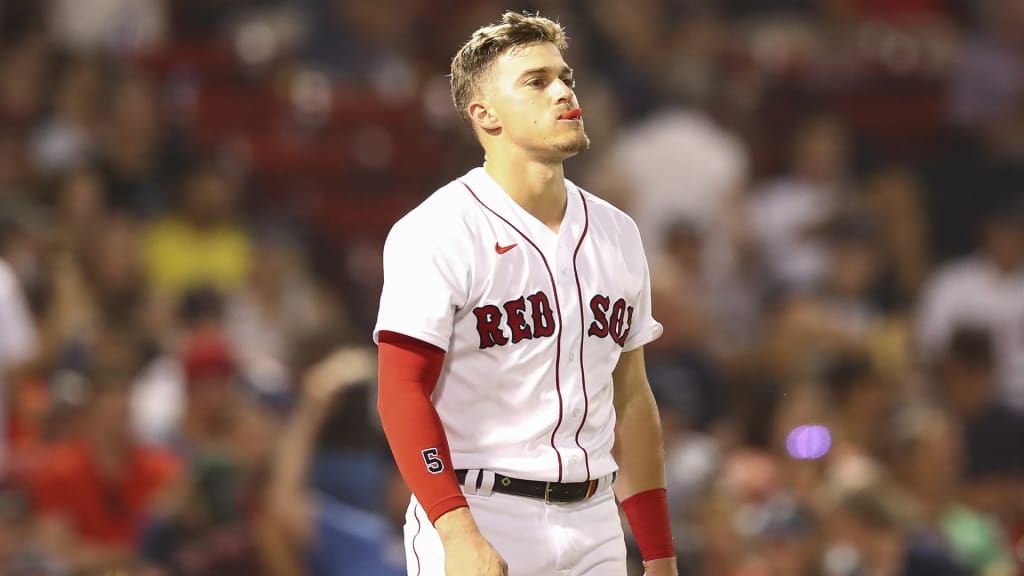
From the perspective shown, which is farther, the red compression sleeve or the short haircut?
the short haircut

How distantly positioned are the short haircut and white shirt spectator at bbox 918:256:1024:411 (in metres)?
5.57

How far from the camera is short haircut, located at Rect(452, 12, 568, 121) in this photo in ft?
11.0

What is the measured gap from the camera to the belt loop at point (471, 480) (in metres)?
3.30

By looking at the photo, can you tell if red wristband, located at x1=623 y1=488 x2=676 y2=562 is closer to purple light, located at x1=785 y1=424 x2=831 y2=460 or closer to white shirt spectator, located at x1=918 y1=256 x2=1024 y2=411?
purple light, located at x1=785 y1=424 x2=831 y2=460

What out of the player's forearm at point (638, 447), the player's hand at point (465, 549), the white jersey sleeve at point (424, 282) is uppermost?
the white jersey sleeve at point (424, 282)

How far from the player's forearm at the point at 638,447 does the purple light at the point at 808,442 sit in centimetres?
309

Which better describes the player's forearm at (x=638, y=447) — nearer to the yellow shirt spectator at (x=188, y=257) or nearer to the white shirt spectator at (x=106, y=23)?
the yellow shirt spectator at (x=188, y=257)

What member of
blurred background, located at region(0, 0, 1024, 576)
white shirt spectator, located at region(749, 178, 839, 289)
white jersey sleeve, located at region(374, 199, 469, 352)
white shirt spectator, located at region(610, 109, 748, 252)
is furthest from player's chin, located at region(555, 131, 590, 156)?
white shirt spectator, located at region(749, 178, 839, 289)

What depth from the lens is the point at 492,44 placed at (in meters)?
3.37

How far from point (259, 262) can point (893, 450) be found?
303cm

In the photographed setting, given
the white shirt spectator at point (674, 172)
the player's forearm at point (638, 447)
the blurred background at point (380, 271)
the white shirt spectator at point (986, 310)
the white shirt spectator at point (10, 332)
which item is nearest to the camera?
the player's forearm at point (638, 447)

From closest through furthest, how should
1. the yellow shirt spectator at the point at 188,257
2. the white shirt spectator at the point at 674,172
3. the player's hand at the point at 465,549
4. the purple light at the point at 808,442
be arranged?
1. the player's hand at the point at 465,549
2. the purple light at the point at 808,442
3. the yellow shirt spectator at the point at 188,257
4. the white shirt spectator at the point at 674,172

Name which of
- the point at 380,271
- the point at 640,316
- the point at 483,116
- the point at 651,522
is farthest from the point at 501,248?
the point at 380,271

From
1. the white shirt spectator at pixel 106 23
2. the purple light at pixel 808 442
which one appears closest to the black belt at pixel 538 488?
the purple light at pixel 808 442
